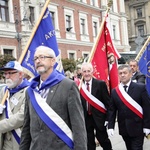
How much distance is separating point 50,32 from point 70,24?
89.6 feet

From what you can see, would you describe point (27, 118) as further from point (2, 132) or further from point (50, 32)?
point (50, 32)

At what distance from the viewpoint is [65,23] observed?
31859mm

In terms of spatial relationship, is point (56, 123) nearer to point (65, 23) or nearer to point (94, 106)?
point (94, 106)

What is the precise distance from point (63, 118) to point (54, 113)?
10cm

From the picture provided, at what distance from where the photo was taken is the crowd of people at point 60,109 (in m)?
3.11

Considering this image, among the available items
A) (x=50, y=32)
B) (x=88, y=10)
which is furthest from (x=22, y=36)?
(x=50, y=32)

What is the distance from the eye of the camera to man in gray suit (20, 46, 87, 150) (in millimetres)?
3086

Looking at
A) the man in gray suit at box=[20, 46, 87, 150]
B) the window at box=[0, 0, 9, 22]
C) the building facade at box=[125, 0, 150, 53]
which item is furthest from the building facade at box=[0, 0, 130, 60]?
the man in gray suit at box=[20, 46, 87, 150]

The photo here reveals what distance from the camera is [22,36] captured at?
25703 millimetres

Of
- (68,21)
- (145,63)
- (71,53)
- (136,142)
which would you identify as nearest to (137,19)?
(68,21)


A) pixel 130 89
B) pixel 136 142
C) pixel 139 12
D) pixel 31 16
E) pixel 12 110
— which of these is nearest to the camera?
pixel 12 110

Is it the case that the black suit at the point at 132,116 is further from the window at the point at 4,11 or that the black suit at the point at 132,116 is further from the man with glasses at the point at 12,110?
the window at the point at 4,11

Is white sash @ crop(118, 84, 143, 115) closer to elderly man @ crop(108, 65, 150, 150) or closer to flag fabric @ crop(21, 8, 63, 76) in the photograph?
elderly man @ crop(108, 65, 150, 150)

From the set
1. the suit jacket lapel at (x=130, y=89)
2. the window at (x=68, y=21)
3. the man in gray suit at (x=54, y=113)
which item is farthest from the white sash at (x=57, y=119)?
the window at (x=68, y=21)
